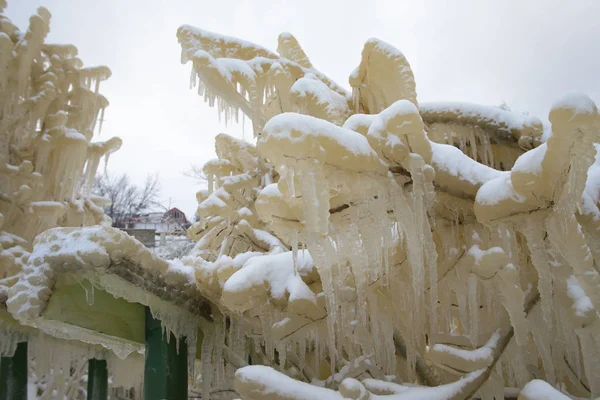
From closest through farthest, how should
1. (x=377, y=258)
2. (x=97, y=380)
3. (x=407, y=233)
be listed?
1. (x=407, y=233)
2. (x=377, y=258)
3. (x=97, y=380)

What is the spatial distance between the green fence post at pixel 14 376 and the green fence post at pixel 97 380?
4.71 ft

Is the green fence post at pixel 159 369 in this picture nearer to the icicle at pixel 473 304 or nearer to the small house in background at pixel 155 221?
the icicle at pixel 473 304

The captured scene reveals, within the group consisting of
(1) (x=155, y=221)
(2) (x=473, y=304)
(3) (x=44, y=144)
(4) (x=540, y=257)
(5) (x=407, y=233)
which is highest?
(1) (x=155, y=221)

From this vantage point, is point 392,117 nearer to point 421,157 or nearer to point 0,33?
point 421,157

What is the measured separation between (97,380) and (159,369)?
11.5 ft

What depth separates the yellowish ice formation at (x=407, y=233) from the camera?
82.2 inches

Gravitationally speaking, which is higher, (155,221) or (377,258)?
(155,221)

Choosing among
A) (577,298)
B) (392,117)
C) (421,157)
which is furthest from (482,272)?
(392,117)

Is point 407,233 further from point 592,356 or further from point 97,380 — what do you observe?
point 97,380

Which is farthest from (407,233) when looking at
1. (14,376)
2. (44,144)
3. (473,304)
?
(44,144)

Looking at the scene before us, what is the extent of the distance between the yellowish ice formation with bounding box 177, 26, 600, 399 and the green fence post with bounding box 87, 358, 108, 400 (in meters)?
3.56

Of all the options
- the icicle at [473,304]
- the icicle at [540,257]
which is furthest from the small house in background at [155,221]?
the icicle at [540,257]

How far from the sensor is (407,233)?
242 cm

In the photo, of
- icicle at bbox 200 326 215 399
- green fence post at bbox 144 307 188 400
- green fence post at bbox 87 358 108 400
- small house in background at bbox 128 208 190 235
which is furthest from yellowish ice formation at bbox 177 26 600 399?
small house in background at bbox 128 208 190 235
